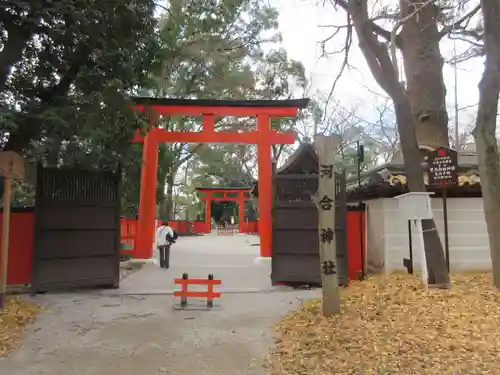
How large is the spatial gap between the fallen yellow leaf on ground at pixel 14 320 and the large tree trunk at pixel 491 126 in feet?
22.7

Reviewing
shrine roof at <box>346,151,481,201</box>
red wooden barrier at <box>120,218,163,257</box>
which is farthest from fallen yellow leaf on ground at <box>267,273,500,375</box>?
red wooden barrier at <box>120,218,163,257</box>

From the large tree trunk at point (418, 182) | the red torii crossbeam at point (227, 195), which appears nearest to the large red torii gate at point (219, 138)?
the large tree trunk at point (418, 182)

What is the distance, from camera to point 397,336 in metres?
5.18

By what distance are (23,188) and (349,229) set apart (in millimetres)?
9068

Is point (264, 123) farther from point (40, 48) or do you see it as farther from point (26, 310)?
point (26, 310)

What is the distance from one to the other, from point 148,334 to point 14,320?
195 cm

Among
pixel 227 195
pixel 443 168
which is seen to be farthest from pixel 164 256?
pixel 227 195

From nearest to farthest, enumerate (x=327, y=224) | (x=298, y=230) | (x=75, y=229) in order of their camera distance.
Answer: (x=327, y=224) → (x=75, y=229) → (x=298, y=230)

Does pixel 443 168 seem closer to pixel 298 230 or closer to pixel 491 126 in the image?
pixel 491 126

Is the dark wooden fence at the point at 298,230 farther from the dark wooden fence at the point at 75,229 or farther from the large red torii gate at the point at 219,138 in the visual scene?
the large red torii gate at the point at 219,138

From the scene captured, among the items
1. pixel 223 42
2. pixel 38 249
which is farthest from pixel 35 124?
pixel 223 42

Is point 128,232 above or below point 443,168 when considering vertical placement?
below

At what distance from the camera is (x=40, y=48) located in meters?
7.08

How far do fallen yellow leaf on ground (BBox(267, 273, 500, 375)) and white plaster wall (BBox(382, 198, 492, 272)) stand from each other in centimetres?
170
